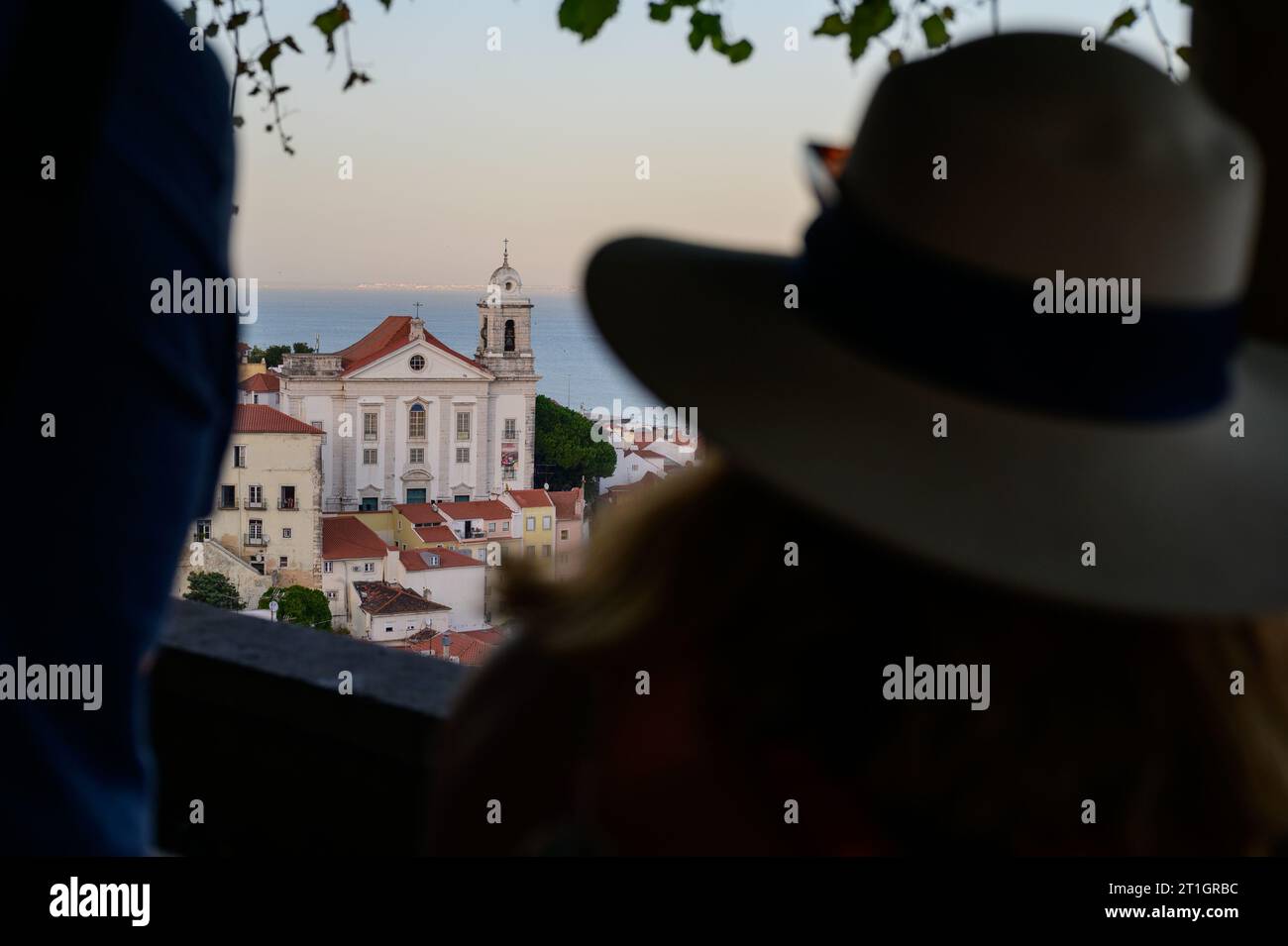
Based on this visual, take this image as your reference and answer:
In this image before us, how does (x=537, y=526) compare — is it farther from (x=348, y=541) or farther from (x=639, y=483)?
(x=348, y=541)

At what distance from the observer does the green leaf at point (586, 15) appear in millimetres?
2133

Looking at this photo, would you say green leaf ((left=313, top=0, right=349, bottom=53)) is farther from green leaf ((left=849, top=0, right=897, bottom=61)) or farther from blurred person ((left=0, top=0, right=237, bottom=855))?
blurred person ((left=0, top=0, right=237, bottom=855))

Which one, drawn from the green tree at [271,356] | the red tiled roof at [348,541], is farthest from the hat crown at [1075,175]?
the red tiled roof at [348,541]

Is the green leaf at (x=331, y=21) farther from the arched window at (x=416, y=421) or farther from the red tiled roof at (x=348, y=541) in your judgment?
the arched window at (x=416, y=421)

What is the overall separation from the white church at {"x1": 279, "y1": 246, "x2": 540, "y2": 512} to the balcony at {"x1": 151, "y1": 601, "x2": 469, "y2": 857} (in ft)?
18.9

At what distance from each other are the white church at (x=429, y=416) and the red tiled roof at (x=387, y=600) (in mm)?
799

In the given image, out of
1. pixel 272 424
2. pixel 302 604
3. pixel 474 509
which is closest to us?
pixel 302 604

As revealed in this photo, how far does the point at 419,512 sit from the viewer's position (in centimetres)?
1100

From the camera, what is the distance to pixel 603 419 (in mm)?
1562

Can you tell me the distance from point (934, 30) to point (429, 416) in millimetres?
8164

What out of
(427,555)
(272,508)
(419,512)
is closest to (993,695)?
(272,508)

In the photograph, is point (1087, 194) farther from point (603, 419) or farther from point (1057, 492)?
point (603, 419)

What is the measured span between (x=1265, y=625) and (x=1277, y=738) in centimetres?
6

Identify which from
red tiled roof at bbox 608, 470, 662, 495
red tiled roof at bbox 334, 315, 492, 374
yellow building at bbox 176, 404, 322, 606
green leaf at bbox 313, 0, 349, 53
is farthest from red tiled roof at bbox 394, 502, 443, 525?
red tiled roof at bbox 608, 470, 662, 495
